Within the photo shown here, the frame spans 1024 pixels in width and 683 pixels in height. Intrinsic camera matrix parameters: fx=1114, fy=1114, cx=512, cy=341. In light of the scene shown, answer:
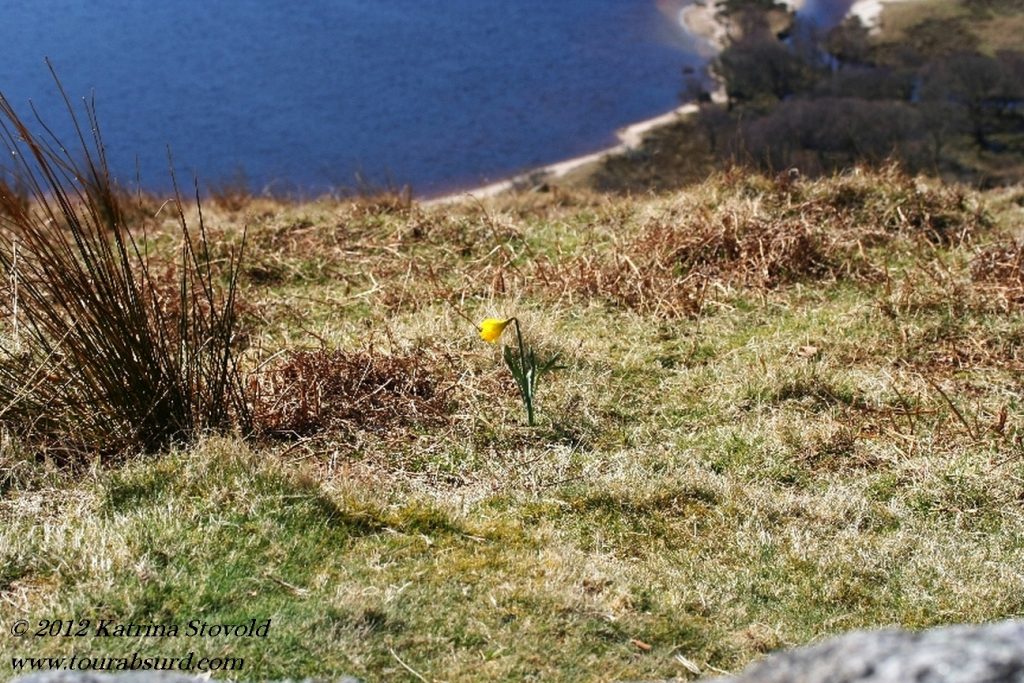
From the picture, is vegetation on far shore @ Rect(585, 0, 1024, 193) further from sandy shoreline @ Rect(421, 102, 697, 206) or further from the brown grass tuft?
the brown grass tuft

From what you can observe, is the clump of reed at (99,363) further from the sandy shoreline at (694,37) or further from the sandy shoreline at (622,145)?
the sandy shoreline at (694,37)

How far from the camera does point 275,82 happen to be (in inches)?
1356

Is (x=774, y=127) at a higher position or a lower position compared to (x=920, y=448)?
lower

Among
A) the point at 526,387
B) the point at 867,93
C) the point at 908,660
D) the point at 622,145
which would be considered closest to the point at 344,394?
the point at 526,387

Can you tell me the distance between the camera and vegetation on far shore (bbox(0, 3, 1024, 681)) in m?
3.32

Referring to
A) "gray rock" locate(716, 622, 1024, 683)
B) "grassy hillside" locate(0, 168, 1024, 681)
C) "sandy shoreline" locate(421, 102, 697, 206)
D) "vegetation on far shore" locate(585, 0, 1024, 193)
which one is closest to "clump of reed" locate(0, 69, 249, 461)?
"grassy hillside" locate(0, 168, 1024, 681)

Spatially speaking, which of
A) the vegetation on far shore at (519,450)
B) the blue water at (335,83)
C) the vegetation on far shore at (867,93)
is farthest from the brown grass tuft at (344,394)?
the vegetation on far shore at (867,93)

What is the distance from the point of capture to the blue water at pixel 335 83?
27.6 metres

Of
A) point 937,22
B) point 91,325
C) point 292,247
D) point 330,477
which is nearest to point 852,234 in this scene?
point 292,247

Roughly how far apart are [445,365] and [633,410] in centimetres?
101

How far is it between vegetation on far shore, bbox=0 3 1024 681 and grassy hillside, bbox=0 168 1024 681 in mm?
15

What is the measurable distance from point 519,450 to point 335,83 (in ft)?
105

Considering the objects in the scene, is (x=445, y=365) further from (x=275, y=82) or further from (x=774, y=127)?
(x=774, y=127)

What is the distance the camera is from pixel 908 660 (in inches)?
56.9
